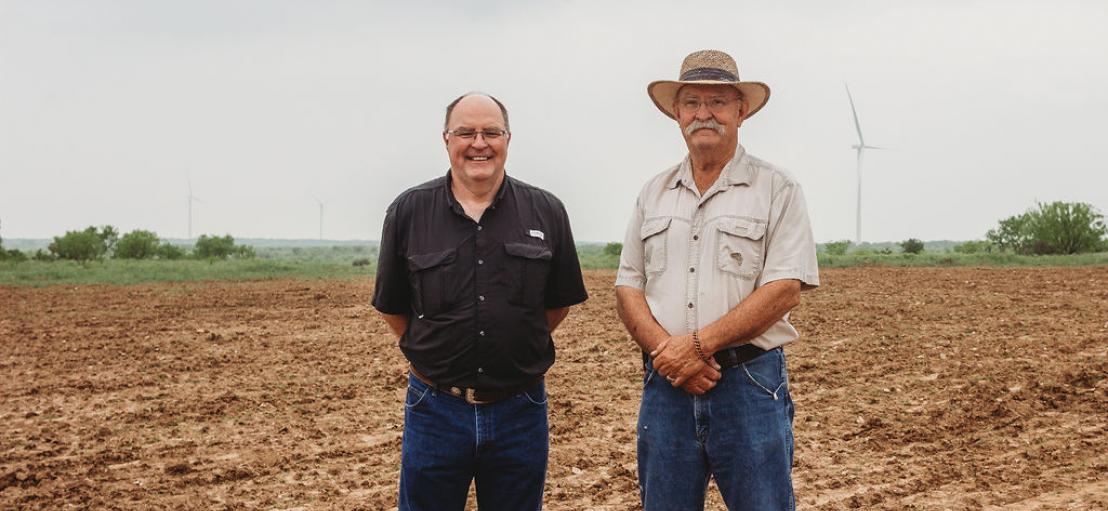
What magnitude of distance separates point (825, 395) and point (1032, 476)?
2447 millimetres

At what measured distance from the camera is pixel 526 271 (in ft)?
9.45

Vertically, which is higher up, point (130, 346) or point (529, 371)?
point (529, 371)

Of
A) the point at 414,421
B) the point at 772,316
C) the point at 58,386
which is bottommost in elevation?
the point at 58,386

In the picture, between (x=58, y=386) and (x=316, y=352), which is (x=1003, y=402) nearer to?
(x=316, y=352)

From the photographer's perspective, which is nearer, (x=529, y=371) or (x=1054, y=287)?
(x=529, y=371)

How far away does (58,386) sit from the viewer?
8.59m

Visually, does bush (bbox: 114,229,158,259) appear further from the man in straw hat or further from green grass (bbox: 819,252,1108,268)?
the man in straw hat

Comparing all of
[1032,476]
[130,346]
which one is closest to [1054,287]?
[1032,476]

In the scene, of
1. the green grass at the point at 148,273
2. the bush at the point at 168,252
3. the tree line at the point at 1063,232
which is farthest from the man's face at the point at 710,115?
the bush at the point at 168,252

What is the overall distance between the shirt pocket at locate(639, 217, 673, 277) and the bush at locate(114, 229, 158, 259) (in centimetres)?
4774

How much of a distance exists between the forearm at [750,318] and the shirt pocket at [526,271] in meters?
0.56

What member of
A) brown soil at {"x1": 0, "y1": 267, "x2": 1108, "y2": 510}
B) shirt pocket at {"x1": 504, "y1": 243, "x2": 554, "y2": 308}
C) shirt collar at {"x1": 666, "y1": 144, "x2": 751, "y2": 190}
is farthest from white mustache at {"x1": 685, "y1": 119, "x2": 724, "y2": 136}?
brown soil at {"x1": 0, "y1": 267, "x2": 1108, "y2": 510}

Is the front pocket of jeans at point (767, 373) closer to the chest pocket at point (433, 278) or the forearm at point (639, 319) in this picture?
the forearm at point (639, 319)

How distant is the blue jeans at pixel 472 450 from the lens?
2850 mm
